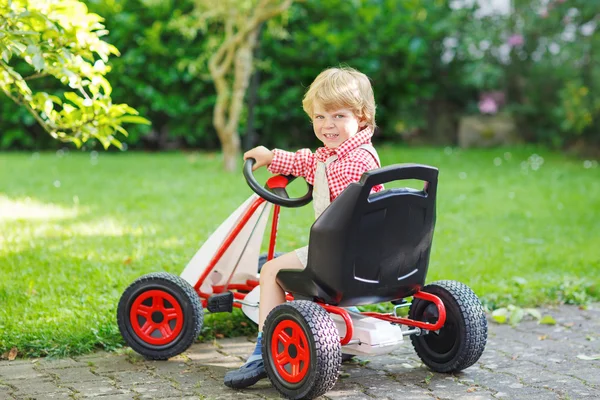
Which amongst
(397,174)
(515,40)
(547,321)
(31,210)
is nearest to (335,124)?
(397,174)

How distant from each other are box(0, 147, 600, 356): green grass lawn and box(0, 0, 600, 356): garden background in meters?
0.02

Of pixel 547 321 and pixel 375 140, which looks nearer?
pixel 547 321

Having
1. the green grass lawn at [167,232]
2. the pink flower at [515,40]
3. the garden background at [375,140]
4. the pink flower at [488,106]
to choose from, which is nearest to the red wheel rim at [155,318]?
the green grass lawn at [167,232]

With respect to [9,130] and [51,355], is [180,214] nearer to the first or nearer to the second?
[51,355]

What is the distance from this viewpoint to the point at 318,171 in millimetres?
3451

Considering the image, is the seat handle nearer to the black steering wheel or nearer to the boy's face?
the boy's face

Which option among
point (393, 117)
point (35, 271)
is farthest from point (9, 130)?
point (35, 271)

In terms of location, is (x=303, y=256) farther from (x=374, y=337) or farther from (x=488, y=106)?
(x=488, y=106)

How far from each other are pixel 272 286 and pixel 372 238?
496mm

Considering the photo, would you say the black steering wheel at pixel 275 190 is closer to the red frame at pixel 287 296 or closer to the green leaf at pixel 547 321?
the red frame at pixel 287 296

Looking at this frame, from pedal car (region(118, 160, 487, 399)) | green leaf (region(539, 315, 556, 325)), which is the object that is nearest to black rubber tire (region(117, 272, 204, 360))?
pedal car (region(118, 160, 487, 399))

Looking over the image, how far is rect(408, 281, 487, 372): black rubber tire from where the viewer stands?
3346mm

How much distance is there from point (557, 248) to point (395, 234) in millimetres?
3064

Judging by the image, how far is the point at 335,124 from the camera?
3.37 m
